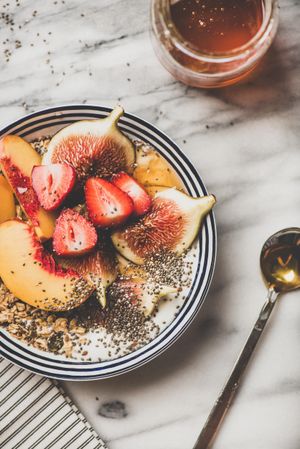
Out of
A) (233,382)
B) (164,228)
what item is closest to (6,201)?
(164,228)

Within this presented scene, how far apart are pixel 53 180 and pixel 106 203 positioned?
0.09 meters

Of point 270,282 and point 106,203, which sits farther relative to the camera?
point 270,282

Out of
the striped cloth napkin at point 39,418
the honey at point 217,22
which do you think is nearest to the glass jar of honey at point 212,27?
the honey at point 217,22

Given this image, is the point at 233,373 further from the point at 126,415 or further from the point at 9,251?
the point at 9,251

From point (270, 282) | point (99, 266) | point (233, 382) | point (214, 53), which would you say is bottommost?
point (233, 382)

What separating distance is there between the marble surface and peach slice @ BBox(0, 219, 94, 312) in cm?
20

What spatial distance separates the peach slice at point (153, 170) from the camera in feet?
3.35

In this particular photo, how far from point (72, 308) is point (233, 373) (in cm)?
32

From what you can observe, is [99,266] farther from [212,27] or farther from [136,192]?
[212,27]

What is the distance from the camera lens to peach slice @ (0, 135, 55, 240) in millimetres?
988

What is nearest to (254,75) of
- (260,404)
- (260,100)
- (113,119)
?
(260,100)

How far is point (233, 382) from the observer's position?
42.6 inches

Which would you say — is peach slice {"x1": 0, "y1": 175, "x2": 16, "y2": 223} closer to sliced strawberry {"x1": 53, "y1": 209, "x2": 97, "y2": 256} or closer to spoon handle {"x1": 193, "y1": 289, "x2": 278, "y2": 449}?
sliced strawberry {"x1": 53, "y1": 209, "x2": 97, "y2": 256}

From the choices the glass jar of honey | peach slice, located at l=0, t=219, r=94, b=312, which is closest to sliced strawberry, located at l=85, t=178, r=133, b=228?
peach slice, located at l=0, t=219, r=94, b=312
